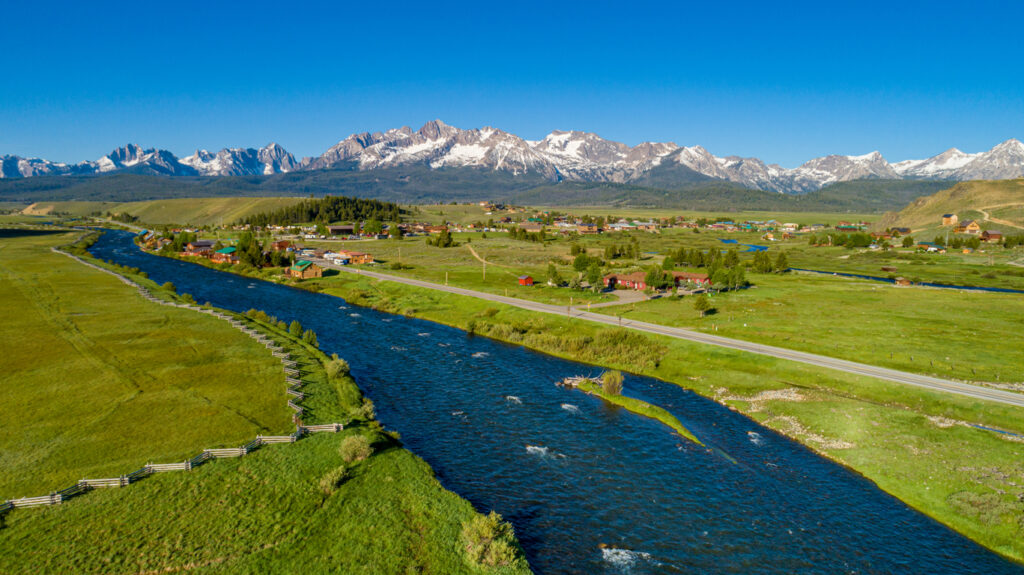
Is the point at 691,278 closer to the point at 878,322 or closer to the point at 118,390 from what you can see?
the point at 878,322

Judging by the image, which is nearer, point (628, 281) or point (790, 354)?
point (790, 354)

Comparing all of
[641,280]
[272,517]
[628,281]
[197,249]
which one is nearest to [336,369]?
[272,517]

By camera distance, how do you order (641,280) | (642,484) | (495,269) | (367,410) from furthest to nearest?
(495,269) → (641,280) → (367,410) → (642,484)

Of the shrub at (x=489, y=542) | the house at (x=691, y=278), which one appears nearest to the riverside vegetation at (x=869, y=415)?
the shrub at (x=489, y=542)

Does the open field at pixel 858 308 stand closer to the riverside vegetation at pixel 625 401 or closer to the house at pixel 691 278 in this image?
the house at pixel 691 278

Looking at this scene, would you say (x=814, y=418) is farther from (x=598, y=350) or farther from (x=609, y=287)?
(x=609, y=287)

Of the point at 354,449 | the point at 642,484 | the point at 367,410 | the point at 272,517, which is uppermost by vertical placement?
the point at 354,449

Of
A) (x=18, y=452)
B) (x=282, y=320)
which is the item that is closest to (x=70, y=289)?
(x=282, y=320)
